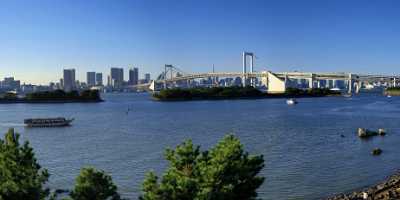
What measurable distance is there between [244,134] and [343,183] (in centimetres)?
870

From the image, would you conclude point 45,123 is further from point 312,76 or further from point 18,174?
point 312,76

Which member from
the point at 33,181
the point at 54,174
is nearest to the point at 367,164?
the point at 54,174

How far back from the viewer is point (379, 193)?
900 cm

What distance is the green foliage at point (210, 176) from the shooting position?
512cm

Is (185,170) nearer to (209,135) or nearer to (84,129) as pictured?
(209,135)

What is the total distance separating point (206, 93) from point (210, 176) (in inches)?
2102

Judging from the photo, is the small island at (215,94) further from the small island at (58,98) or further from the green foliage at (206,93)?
the small island at (58,98)

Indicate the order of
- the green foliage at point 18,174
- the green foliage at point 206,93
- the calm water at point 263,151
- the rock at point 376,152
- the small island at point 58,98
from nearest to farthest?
the green foliage at point 18,174 < the calm water at point 263,151 < the rock at point 376,152 < the small island at point 58,98 < the green foliage at point 206,93

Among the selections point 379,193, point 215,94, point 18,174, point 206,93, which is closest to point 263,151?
point 379,193

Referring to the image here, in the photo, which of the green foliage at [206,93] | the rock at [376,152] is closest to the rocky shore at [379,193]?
the rock at [376,152]

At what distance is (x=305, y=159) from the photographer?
13.2 meters

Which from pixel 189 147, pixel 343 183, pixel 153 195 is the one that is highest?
pixel 189 147

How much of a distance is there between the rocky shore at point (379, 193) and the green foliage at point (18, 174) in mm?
5175

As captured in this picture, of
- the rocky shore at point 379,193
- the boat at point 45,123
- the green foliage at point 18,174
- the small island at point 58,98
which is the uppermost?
the green foliage at point 18,174
